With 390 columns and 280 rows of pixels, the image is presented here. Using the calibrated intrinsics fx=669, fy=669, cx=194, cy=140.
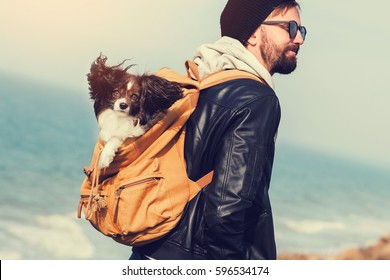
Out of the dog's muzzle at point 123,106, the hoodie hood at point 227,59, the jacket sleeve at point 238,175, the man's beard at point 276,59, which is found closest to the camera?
the jacket sleeve at point 238,175

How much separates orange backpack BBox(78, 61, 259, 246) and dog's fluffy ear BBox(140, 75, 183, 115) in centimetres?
6

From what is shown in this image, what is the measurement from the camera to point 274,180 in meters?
22.4

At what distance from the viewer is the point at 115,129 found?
3.12 metres

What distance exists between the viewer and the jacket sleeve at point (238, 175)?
3023mm

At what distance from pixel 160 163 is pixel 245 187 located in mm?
420

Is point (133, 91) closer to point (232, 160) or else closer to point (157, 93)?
point (157, 93)

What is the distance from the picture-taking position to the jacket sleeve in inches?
119

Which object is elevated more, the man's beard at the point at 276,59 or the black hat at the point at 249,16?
the black hat at the point at 249,16

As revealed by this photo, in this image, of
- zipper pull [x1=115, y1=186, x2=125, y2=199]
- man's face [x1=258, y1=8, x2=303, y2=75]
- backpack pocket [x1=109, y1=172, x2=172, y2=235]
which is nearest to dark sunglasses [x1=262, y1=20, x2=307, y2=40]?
man's face [x1=258, y1=8, x2=303, y2=75]

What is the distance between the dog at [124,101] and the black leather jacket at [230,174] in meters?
0.22

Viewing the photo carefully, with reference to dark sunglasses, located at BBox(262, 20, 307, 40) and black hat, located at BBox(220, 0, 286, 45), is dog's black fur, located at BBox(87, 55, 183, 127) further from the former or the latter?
dark sunglasses, located at BBox(262, 20, 307, 40)

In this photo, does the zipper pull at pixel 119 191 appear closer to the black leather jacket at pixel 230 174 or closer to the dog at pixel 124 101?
the dog at pixel 124 101

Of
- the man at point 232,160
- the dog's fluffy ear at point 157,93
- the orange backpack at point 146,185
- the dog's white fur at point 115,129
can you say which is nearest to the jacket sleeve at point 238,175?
the man at point 232,160
